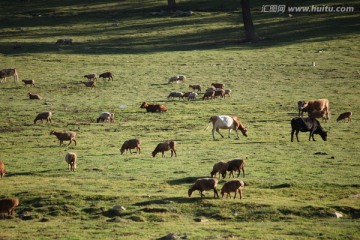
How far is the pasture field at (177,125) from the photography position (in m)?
23.5

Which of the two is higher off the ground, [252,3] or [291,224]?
[252,3]

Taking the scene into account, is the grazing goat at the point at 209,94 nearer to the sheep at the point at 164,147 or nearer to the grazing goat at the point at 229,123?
the grazing goat at the point at 229,123

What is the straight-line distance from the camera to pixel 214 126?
3709cm

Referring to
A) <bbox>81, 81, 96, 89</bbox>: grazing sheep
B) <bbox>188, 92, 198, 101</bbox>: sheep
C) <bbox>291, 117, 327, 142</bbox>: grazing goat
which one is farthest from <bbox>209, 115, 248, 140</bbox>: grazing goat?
<bbox>81, 81, 96, 89</bbox>: grazing sheep

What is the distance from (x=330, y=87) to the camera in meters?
50.9

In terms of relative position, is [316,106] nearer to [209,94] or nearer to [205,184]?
[209,94]

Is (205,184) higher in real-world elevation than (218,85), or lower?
lower

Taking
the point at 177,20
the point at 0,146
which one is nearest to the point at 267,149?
the point at 0,146

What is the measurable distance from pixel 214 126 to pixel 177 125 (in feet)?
12.6

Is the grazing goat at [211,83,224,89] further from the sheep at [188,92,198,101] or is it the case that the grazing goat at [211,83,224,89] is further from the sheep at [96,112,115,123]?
the sheep at [96,112,115,123]

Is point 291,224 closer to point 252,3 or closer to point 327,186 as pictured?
point 327,186

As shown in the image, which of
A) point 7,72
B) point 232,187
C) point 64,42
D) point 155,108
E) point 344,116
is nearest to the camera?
point 232,187

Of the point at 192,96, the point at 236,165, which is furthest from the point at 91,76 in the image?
the point at 236,165

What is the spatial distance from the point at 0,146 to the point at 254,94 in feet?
65.7
